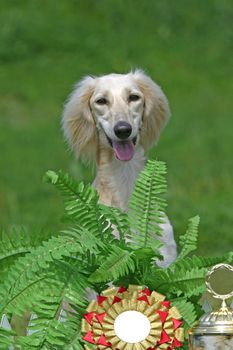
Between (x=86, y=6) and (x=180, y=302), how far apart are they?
19.7 m

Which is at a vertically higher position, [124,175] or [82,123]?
[82,123]

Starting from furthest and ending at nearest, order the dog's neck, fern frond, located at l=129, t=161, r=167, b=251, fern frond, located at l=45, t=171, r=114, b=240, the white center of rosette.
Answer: the dog's neck → fern frond, located at l=129, t=161, r=167, b=251 → fern frond, located at l=45, t=171, r=114, b=240 → the white center of rosette

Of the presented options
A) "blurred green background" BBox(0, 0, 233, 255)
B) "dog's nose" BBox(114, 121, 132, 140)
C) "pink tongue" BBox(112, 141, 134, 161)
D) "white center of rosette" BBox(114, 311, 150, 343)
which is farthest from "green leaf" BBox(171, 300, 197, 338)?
"blurred green background" BBox(0, 0, 233, 255)

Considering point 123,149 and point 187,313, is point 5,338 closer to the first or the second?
point 187,313

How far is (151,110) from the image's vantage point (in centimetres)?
675

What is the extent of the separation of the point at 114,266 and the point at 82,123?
9.36 feet

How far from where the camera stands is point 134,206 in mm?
4398

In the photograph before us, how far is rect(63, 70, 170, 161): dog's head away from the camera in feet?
21.5

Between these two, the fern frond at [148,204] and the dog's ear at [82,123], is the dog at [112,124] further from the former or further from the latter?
the fern frond at [148,204]

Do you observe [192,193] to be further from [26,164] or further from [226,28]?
[226,28]

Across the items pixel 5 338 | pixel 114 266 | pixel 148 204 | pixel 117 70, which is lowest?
pixel 5 338

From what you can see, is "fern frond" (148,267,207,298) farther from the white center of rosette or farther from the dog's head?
the dog's head

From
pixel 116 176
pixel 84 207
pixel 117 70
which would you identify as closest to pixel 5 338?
pixel 84 207

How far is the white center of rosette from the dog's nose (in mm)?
2515
